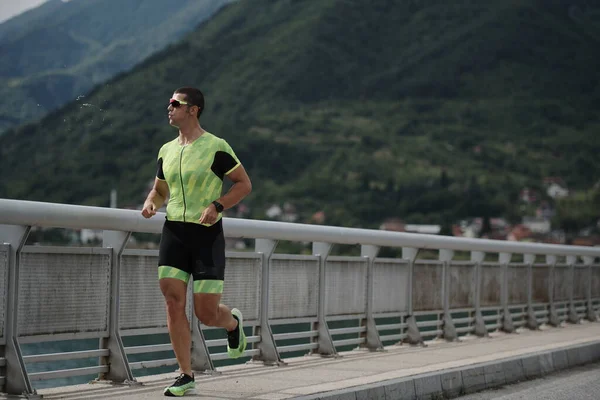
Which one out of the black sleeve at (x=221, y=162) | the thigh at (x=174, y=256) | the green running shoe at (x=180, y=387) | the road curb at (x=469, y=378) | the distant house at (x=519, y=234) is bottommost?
the road curb at (x=469, y=378)

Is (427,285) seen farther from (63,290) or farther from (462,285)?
(63,290)

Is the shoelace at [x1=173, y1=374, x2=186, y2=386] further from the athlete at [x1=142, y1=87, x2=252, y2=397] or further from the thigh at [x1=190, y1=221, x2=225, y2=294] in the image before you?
the thigh at [x1=190, y1=221, x2=225, y2=294]

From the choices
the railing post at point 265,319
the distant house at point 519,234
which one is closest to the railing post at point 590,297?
the railing post at point 265,319

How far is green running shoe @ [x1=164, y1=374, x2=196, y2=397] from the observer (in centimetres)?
746

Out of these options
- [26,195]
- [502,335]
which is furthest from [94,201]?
[502,335]

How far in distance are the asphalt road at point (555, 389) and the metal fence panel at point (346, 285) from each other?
185cm

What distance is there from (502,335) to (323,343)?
574 centimetres

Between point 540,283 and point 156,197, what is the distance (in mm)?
12529

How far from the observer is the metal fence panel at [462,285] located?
49.1 feet

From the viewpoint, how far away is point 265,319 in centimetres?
1028

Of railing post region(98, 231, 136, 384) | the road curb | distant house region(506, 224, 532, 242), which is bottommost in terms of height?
the road curb

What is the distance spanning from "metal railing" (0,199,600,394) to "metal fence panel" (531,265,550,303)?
1379 millimetres

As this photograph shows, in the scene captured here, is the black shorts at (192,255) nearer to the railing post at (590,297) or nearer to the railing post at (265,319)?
the railing post at (265,319)

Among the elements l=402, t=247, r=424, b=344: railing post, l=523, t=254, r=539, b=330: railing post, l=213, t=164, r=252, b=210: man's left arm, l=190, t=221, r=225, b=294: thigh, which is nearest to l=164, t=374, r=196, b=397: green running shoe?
l=190, t=221, r=225, b=294: thigh
